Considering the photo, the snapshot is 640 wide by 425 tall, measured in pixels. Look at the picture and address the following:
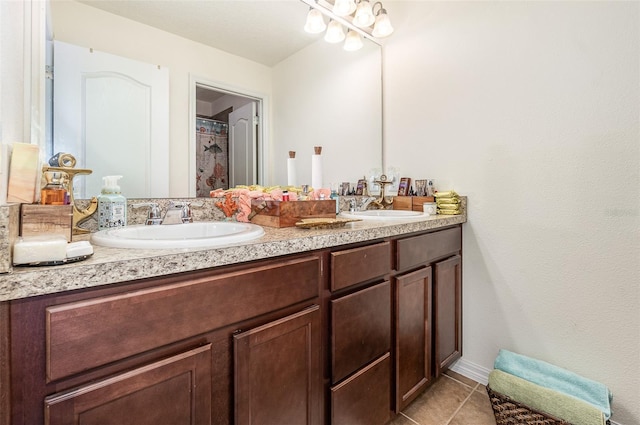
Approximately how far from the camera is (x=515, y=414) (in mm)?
1182

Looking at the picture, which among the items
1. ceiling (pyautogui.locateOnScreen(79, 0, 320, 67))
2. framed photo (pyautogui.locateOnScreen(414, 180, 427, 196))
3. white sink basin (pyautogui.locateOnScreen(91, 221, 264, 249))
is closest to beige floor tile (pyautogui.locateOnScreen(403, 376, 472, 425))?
framed photo (pyautogui.locateOnScreen(414, 180, 427, 196))

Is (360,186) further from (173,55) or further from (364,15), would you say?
(173,55)

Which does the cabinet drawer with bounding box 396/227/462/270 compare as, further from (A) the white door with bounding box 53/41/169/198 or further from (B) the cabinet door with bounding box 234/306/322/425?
(A) the white door with bounding box 53/41/169/198

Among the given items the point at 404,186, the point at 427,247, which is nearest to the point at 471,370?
the point at 427,247

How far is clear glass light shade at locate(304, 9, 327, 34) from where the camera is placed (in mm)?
1605

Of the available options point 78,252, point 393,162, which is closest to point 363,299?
point 78,252

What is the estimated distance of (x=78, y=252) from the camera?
0.54 meters

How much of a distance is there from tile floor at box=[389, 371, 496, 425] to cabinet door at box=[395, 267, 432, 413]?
0.49ft

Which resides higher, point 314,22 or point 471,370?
point 314,22

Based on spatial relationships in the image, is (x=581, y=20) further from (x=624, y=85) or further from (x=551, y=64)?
(x=624, y=85)

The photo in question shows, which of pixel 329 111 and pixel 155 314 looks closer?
pixel 155 314

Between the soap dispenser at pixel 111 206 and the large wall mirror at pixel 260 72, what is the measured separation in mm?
90

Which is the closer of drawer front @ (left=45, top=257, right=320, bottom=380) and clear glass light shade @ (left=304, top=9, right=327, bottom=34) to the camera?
drawer front @ (left=45, top=257, right=320, bottom=380)

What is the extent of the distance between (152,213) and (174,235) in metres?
0.17
